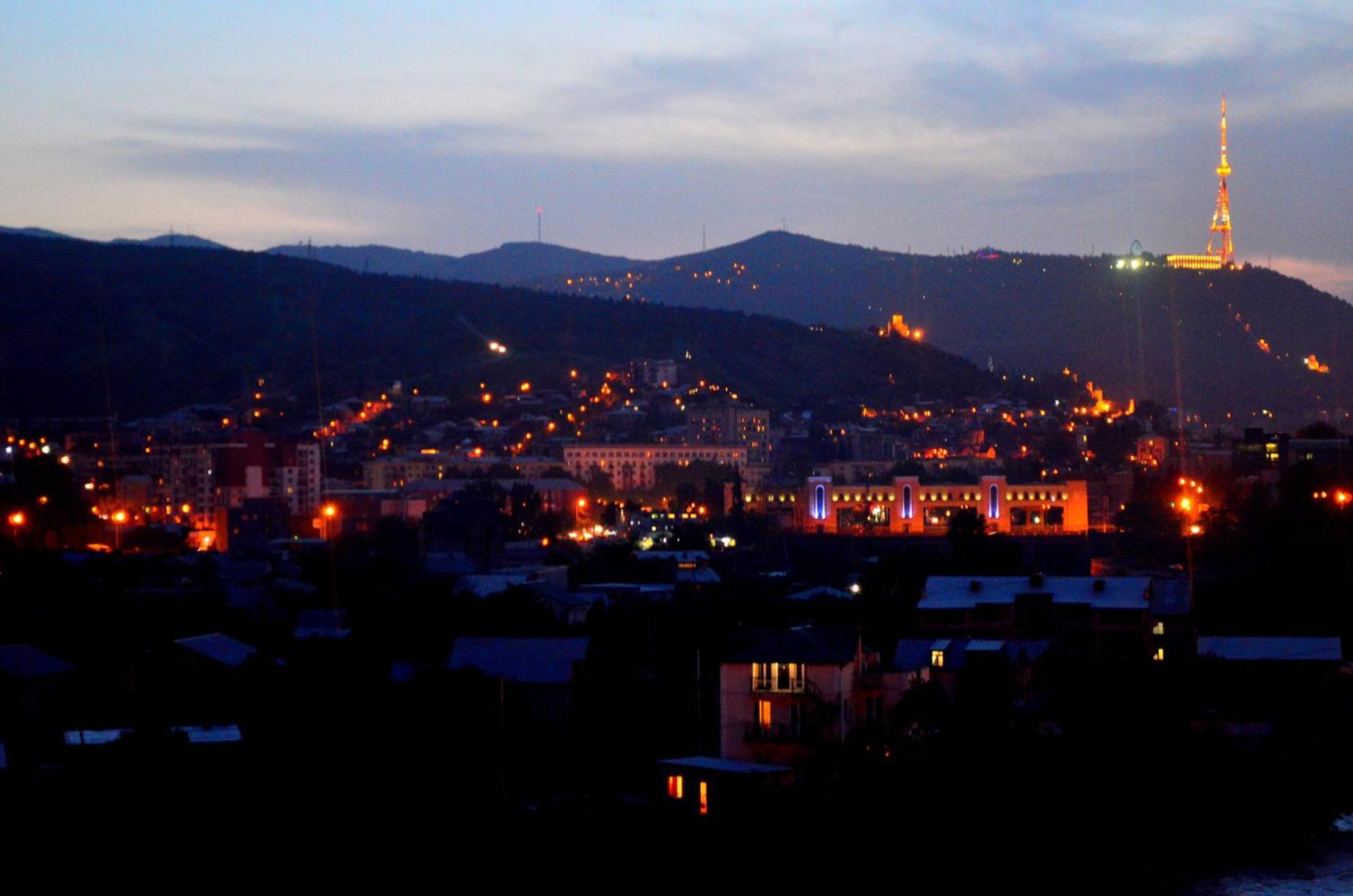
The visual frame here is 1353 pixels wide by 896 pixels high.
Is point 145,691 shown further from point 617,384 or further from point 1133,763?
point 617,384

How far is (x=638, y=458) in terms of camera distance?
2323 inches

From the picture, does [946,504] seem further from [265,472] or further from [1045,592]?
[1045,592]

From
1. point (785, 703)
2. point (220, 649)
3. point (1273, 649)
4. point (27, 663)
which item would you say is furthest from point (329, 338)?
point (785, 703)

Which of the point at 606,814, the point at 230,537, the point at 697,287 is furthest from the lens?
the point at 697,287

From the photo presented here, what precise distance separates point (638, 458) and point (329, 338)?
33.6 m

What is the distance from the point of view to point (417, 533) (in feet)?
120

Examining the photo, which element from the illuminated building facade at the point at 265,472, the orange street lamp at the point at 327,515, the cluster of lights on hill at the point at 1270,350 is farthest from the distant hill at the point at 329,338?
the orange street lamp at the point at 327,515

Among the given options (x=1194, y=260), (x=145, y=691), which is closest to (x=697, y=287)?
(x=1194, y=260)

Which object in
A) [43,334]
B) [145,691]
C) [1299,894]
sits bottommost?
[1299,894]

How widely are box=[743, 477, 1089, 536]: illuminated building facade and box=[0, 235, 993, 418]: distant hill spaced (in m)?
32.4

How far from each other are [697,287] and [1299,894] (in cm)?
12686

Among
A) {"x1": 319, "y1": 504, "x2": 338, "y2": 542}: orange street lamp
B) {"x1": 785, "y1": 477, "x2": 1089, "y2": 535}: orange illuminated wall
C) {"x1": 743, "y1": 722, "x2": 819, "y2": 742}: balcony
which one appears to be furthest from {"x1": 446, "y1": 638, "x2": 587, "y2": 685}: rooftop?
{"x1": 785, "y1": 477, "x2": 1089, "y2": 535}: orange illuminated wall

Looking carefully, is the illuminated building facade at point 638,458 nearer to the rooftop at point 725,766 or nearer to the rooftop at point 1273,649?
the rooftop at point 1273,649

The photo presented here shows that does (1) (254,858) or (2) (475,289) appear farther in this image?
(2) (475,289)
